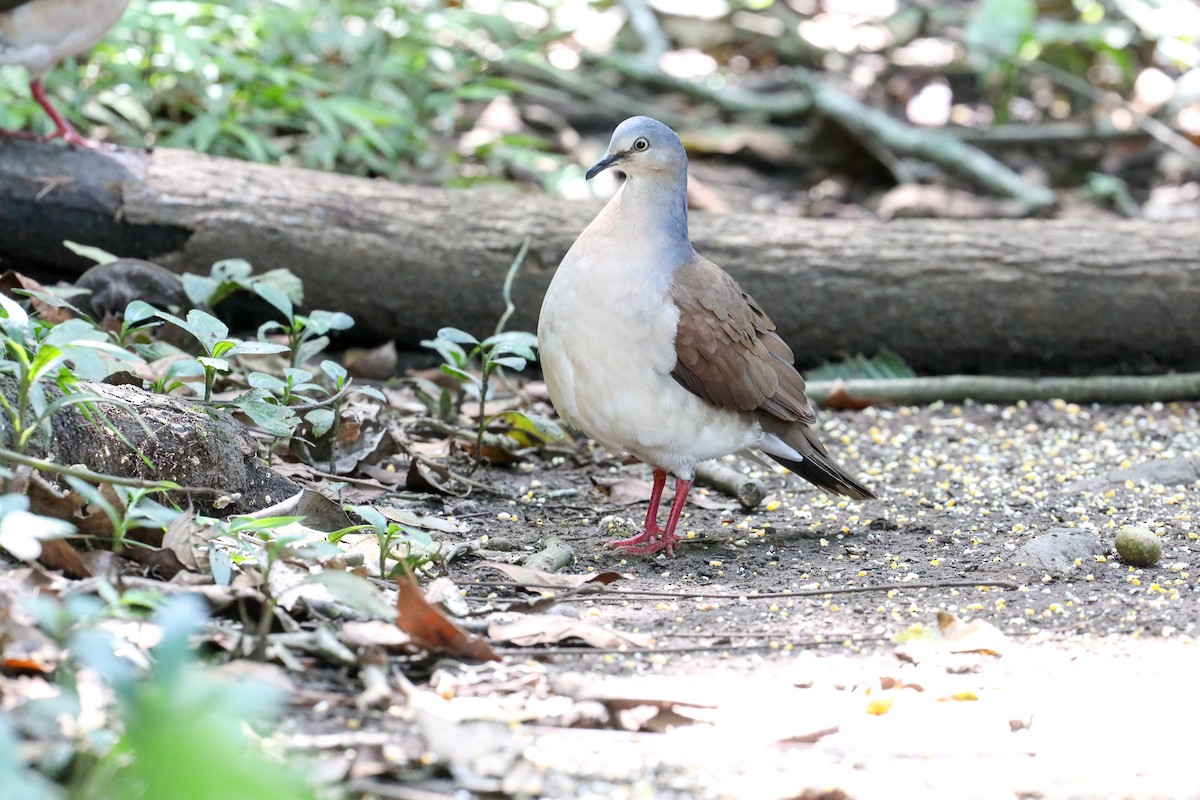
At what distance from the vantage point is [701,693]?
2654mm

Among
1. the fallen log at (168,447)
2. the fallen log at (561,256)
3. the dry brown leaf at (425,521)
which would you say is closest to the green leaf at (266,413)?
the fallen log at (168,447)

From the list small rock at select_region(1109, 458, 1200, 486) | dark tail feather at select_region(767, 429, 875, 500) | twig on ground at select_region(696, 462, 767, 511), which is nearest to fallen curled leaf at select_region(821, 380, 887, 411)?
twig on ground at select_region(696, 462, 767, 511)

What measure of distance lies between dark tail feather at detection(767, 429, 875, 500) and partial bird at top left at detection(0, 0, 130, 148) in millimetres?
3174

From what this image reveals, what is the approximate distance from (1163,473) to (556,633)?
2740 mm

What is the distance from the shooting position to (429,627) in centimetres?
266

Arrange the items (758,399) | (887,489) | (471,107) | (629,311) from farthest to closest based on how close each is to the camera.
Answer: (471,107), (887,489), (758,399), (629,311)

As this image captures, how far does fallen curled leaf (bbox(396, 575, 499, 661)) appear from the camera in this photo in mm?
2639

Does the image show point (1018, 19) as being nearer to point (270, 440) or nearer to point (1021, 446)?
point (1021, 446)

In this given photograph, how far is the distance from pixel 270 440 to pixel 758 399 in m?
1.52

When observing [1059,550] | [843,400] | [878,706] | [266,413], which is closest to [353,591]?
[878,706]

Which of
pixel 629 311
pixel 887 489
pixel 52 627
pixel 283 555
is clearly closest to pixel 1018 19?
pixel 887 489

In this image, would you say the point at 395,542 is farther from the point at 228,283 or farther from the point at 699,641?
the point at 228,283

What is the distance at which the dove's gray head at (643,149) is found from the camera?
3920 millimetres

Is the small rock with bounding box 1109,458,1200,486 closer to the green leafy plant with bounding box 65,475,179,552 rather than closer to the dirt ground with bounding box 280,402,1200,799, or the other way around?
the dirt ground with bounding box 280,402,1200,799
